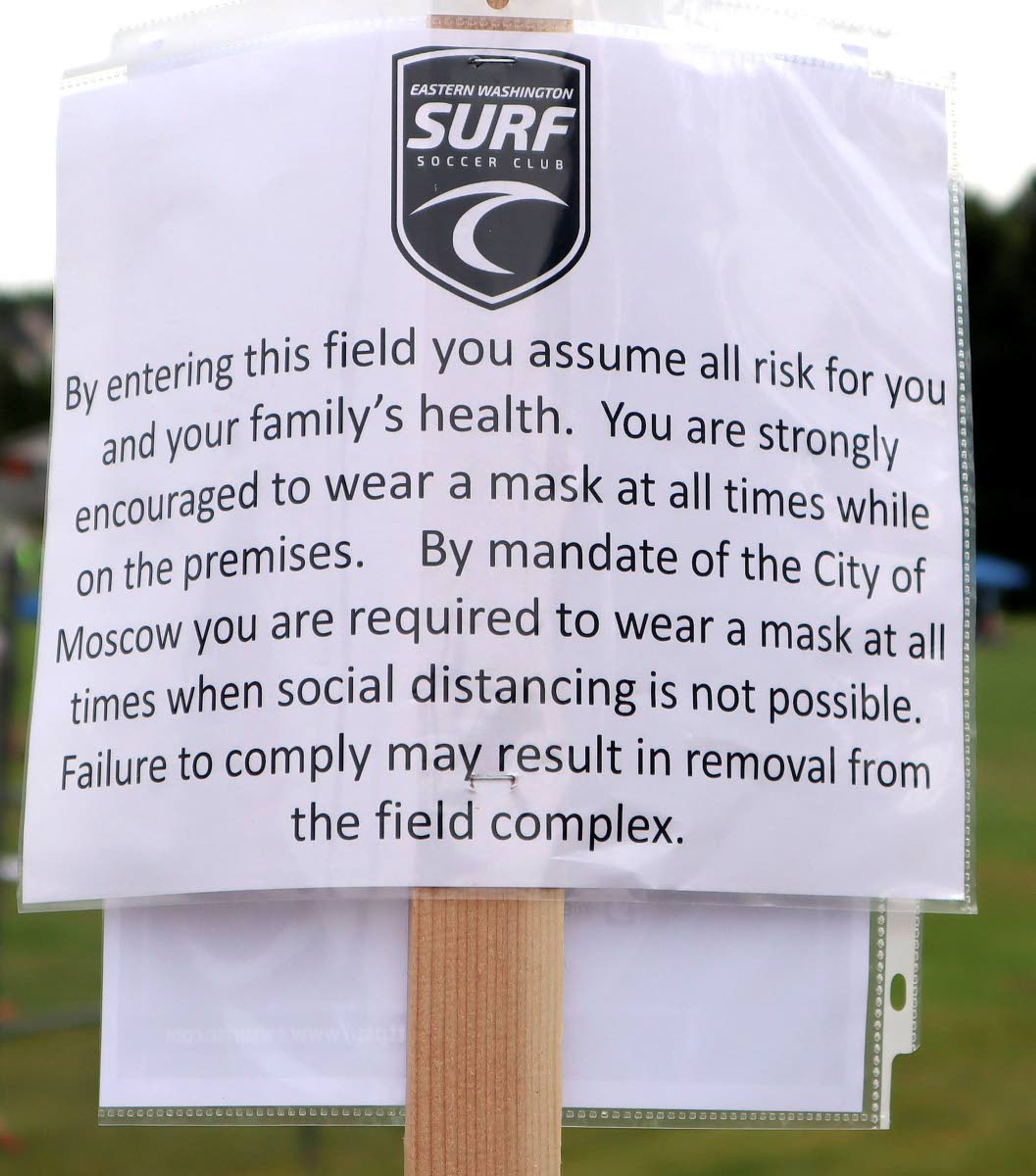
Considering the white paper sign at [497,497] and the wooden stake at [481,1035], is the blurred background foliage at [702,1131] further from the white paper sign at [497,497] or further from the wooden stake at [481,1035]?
the wooden stake at [481,1035]

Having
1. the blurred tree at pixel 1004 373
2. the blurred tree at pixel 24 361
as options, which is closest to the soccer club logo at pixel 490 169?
the blurred tree at pixel 1004 373

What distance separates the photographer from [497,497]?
1249mm

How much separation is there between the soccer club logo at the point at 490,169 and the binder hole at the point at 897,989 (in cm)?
71

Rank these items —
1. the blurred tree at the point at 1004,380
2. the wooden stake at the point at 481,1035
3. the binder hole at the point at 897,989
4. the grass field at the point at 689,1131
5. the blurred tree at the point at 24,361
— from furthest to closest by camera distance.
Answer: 1. the blurred tree at the point at 24,361
2. the blurred tree at the point at 1004,380
3. the grass field at the point at 689,1131
4. the binder hole at the point at 897,989
5. the wooden stake at the point at 481,1035

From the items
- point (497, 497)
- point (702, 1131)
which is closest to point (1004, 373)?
point (702, 1131)

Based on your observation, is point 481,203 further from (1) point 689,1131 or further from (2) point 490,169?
(1) point 689,1131

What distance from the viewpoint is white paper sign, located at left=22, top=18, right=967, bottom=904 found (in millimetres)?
1239

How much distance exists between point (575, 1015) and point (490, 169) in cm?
74

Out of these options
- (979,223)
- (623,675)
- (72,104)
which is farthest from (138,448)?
(979,223)

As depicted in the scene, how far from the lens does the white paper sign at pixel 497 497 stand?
1.24m

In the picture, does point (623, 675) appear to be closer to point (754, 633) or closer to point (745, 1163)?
point (754, 633)

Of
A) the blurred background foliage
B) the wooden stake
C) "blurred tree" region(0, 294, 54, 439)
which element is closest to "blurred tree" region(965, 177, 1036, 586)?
the blurred background foliage

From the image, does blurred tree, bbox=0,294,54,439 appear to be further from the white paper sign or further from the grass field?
the white paper sign

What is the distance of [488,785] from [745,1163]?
3.84m
